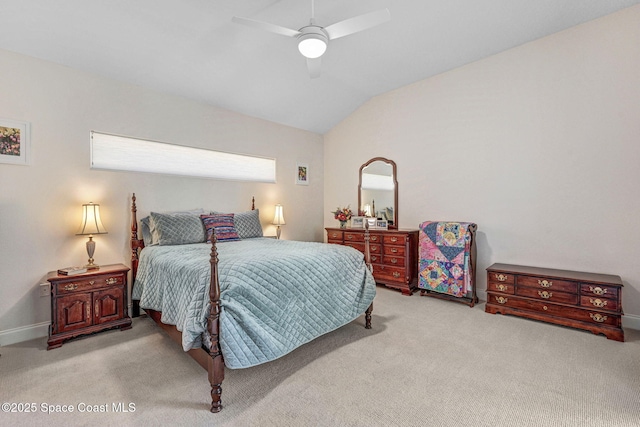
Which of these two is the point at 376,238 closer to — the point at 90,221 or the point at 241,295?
the point at 241,295

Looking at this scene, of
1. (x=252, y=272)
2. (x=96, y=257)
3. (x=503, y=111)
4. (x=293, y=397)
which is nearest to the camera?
(x=293, y=397)

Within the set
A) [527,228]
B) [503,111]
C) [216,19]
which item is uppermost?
[216,19]

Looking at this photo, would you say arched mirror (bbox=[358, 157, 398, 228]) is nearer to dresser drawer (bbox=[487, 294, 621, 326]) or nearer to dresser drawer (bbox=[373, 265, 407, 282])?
dresser drawer (bbox=[373, 265, 407, 282])

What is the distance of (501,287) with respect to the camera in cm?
344

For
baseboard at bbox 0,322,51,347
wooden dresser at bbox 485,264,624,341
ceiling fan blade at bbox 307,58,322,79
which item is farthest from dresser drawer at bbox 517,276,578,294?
baseboard at bbox 0,322,51,347

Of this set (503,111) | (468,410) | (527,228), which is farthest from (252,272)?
(503,111)

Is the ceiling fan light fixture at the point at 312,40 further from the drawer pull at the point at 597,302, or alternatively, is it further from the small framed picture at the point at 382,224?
the drawer pull at the point at 597,302

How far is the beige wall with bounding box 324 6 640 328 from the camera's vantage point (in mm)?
3061

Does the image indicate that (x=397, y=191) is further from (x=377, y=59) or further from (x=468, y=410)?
(x=468, y=410)

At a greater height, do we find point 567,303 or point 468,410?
point 567,303

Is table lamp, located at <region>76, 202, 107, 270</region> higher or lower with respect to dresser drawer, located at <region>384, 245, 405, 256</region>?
higher

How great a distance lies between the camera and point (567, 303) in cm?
302

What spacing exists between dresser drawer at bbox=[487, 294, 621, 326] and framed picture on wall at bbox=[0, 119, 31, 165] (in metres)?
5.15

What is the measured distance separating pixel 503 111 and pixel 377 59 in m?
1.76
